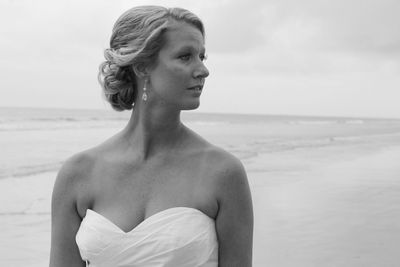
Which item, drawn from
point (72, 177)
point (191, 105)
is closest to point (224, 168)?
point (191, 105)

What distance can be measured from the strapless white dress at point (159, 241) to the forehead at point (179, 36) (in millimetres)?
670

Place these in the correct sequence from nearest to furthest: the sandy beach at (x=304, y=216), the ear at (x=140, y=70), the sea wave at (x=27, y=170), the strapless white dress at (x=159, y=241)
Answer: the strapless white dress at (x=159, y=241) < the ear at (x=140, y=70) < the sandy beach at (x=304, y=216) < the sea wave at (x=27, y=170)

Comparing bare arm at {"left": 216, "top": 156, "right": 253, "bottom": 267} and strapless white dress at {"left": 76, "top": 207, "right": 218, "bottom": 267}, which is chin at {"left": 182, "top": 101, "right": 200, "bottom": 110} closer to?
bare arm at {"left": 216, "top": 156, "right": 253, "bottom": 267}

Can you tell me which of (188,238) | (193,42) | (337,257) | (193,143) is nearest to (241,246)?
(188,238)

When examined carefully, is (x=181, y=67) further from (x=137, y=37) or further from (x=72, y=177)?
(x=72, y=177)

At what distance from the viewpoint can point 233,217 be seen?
2.29 meters

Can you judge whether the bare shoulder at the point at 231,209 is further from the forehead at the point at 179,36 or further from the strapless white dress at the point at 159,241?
the forehead at the point at 179,36

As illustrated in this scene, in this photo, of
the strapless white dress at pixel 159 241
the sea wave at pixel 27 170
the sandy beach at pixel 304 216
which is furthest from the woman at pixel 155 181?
the sea wave at pixel 27 170

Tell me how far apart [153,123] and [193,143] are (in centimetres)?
20

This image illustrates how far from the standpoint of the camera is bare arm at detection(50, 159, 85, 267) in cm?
241

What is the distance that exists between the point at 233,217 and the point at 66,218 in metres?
0.73

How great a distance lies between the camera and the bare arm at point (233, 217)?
2.28m

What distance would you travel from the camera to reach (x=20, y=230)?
309 inches

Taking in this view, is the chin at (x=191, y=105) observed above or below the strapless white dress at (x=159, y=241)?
above
